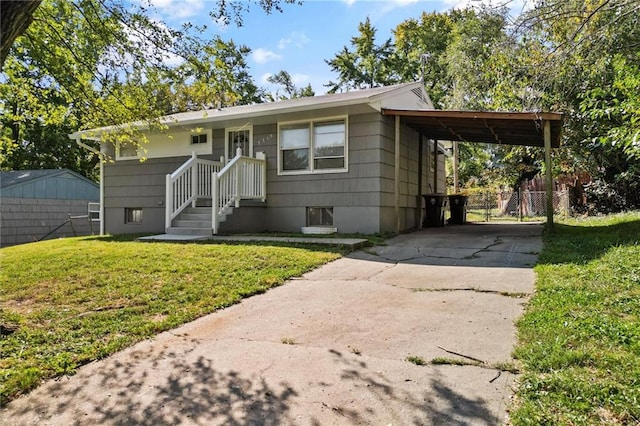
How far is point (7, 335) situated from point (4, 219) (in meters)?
13.4

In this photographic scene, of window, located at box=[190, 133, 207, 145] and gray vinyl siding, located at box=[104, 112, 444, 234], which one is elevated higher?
window, located at box=[190, 133, 207, 145]

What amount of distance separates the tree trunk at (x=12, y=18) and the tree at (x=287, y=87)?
102 ft

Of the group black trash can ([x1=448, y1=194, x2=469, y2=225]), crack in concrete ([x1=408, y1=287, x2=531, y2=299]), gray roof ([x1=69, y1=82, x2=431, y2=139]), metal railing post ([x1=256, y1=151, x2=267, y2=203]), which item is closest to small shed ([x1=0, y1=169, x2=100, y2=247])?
gray roof ([x1=69, y1=82, x2=431, y2=139])

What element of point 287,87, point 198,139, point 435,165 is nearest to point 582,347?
point 198,139

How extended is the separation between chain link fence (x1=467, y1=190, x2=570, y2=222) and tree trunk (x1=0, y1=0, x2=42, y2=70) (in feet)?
54.4

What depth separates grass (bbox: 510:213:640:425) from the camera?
79.7 inches

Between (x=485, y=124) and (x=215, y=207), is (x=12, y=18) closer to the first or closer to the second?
(x=215, y=207)

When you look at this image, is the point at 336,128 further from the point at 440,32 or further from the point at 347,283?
the point at 440,32

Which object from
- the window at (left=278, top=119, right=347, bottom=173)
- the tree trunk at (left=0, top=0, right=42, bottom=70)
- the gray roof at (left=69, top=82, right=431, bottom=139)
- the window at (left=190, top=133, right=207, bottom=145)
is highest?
the gray roof at (left=69, top=82, right=431, bottom=139)

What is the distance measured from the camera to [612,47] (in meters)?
9.09

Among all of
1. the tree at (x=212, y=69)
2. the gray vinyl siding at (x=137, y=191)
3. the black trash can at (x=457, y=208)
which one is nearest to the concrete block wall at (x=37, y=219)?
the gray vinyl siding at (x=137, y=191)

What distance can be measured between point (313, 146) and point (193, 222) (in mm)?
3425

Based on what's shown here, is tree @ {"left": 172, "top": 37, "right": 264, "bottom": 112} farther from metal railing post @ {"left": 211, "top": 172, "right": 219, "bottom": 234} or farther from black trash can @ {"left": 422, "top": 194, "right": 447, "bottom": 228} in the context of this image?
black trash can @ {"left": 422, "top": 194, "right": 447, "bottom": 228}

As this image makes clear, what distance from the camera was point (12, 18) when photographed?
7.97 feet
